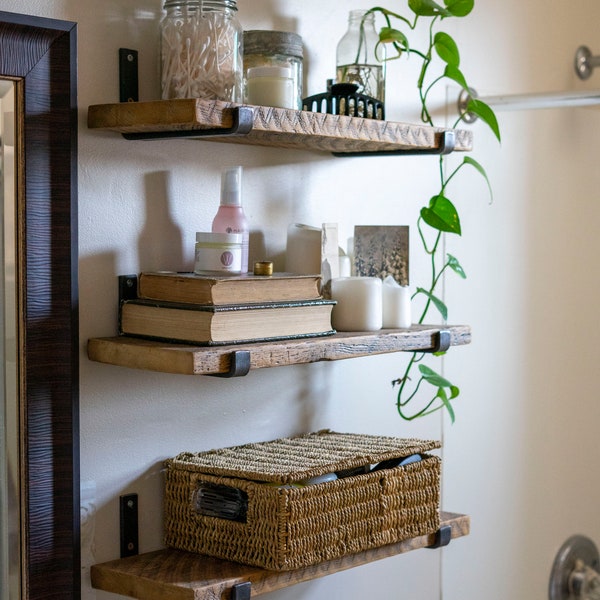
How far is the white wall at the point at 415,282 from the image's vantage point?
1.25 metres

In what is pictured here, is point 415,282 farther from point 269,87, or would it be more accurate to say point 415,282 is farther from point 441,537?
point 269,87

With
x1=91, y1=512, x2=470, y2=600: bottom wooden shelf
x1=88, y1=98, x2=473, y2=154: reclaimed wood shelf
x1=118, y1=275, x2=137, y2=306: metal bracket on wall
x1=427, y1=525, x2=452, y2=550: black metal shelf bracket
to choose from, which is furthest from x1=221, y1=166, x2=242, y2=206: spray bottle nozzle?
x1=427, y1=525, x2=452, y2=550: black metal shelf bracket

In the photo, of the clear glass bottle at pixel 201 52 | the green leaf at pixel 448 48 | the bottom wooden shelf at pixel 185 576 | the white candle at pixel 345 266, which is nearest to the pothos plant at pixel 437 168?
the green leaf at pixel 448 48

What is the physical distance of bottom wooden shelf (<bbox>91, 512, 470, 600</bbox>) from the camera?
1.16 m

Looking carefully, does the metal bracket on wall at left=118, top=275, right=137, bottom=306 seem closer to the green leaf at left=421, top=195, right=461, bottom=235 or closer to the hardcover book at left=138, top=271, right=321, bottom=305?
the hardcover book at left=138, top=271, right=321, bottom=305

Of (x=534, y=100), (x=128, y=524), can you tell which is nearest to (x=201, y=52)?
(x=128, y=524)

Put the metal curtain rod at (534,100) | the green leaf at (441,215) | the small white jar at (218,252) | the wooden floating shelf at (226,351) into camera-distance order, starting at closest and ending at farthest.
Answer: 1. the wooden floating shelf at (226,351)
2. the small white jar at (218,252)
3. the green leaf at (441,215)
4. the metal curtain rod at (534,100)

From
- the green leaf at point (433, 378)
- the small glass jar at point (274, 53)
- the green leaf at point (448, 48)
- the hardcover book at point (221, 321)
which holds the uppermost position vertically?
the green leaf at point (448, 48)

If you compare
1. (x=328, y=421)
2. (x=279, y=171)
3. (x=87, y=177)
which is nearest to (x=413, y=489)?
(x=328, y=421)

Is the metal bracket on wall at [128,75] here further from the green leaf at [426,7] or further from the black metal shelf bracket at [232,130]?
the green leaf at [426,7]

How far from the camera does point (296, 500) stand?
121cm

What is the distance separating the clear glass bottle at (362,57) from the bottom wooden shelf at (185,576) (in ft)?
2.07

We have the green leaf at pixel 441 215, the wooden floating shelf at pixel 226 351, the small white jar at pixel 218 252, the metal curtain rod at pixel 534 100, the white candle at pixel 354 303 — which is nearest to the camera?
the wooden floating shelf at pixel 226 351

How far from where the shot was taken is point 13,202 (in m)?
1.13
